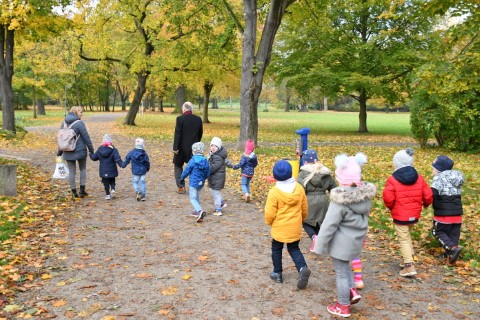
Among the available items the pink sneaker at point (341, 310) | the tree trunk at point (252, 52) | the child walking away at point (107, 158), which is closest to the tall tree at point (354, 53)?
the tree trunk at point (252, 52)

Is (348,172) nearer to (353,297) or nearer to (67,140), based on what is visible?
(353,297)

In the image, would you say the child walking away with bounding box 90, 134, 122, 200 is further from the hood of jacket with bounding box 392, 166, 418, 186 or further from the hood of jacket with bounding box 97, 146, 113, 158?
the hood of jacket with bounding box 392, 166, 418, 186

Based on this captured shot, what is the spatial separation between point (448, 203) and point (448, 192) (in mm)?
152

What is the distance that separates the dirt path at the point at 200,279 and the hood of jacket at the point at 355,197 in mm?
1101

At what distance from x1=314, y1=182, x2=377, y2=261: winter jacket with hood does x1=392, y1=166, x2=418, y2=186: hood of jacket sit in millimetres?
1160

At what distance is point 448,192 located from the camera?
5508mm

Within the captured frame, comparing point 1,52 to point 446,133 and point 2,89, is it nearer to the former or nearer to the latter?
point 2,89

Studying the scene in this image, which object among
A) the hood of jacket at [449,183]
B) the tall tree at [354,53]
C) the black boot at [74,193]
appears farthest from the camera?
the tall tree at [354,53]

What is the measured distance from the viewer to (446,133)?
59.2 feet

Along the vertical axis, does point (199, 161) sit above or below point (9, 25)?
below

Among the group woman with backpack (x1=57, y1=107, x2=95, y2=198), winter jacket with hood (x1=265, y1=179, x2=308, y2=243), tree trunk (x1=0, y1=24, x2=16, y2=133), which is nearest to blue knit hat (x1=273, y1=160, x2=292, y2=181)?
winter jacket with hood (x1=265, y1=179, x2=308, y2=243)

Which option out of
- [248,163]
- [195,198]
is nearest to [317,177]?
[195,198]

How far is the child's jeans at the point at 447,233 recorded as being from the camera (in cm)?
561

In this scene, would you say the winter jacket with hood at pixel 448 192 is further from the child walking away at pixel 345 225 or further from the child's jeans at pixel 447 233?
the child walking away at pixel 345 225
